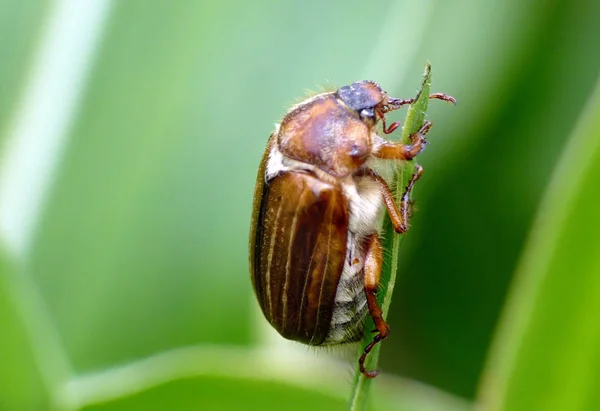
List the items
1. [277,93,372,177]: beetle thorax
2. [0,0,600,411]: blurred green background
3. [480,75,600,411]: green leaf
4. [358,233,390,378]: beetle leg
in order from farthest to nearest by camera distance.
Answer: [0,0,600,411]: blurred green background → [277,93,372,177]: beetle thorax → [358,233,390,378]: beetle leg → [480,75,600,411]: green leaf

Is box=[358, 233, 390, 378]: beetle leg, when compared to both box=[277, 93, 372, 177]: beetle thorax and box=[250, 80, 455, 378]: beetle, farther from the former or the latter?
box=[277, 93, 372, 177]: beetle thorax

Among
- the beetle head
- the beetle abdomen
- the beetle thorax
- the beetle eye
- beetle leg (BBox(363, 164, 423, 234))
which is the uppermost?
the beetle head

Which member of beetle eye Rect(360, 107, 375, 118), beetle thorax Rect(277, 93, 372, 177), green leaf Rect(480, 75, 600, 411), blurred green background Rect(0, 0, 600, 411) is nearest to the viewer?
green leaf Rect(480, 75, 600, 411)

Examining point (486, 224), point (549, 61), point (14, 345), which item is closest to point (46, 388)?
point (14, 345)

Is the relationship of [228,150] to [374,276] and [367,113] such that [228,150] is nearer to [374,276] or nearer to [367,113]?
[367,113]

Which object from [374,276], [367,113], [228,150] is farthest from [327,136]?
[228,150]

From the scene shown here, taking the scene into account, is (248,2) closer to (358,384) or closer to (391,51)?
(391,51)

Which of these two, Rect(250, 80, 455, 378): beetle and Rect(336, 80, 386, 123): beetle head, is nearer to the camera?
Rect(250, 80, 455, 378): beetle

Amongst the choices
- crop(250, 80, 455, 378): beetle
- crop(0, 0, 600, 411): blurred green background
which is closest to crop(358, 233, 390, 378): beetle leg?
crop(250, 80, 455, 378): beetle
